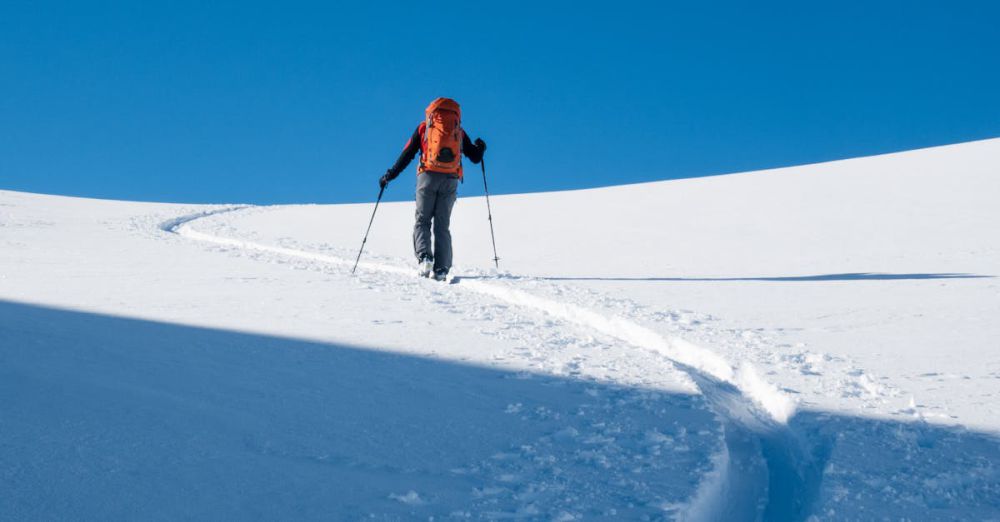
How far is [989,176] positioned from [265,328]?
46.3ft

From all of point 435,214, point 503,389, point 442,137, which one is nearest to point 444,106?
point 442,137

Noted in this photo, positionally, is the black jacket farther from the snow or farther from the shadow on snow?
the shadow on snow

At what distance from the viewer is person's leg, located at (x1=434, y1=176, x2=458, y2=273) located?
8.21 m

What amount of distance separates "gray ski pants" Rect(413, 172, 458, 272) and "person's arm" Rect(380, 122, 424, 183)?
28cm

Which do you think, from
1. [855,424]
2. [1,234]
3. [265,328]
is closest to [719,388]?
[855,424]

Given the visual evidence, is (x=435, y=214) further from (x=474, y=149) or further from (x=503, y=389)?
(x=503, y=389)

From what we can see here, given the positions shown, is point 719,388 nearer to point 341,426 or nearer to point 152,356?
point 341,426

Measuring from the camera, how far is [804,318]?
5.63 metres

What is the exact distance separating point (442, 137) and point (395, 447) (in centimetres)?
562

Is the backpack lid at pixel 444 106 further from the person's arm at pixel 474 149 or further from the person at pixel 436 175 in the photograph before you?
the person's arm at pixel 474 149

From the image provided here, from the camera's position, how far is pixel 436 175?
27.1ft

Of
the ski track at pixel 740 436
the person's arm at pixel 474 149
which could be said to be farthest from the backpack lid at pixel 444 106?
the ski track at pixel 740 436

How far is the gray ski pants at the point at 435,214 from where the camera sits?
823 centimetres

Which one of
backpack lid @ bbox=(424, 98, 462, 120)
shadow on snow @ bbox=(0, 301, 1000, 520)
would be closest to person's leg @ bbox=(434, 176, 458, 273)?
backpack lid @ bbox=(424, 98, 462, 120)
